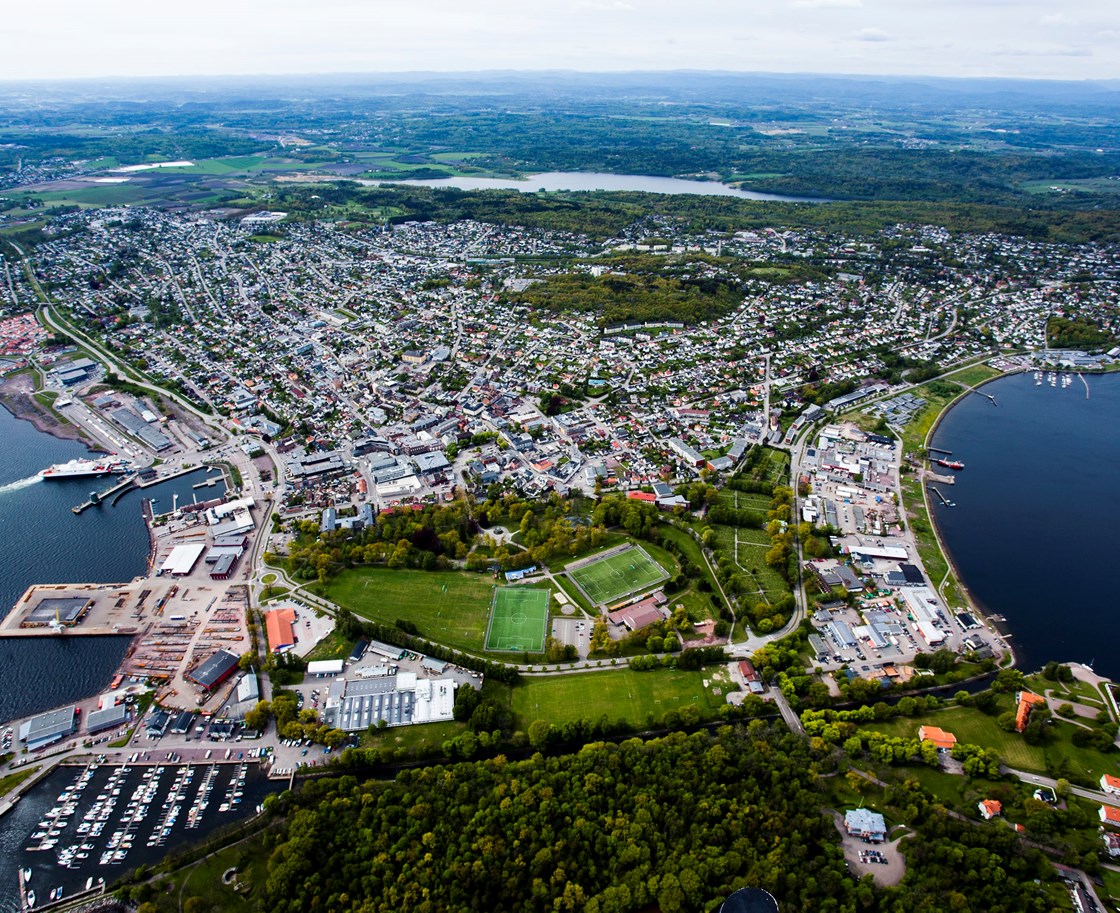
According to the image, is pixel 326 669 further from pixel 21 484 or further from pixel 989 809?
pixel 21 484

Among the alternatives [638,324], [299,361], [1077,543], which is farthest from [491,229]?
[1077,543]

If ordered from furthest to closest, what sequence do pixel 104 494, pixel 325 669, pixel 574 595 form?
pixel 104 494 → pixel 574 595 → pixel 325 669

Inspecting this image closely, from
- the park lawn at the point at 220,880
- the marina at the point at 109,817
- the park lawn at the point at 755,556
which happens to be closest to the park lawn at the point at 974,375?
the park lawn at the point at 755,556

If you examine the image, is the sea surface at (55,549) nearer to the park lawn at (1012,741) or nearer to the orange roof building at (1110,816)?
the park lawn at (1012,741)

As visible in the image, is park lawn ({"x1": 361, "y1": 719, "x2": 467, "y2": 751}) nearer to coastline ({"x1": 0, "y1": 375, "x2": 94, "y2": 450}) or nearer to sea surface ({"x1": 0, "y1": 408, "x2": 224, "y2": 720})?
sea surface ({"x1": 0, "y1": 408, "x2": 224, "y2": 720})

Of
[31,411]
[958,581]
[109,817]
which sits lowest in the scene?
[109,817]

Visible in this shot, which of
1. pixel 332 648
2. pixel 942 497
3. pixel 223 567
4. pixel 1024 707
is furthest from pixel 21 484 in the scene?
pixel 942 497

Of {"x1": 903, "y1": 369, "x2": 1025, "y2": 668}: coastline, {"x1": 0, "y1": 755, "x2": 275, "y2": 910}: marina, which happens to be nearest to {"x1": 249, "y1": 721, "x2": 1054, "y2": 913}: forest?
{"x1": 0, "y1": 755, "x2": 275, "y2": 910}: marina

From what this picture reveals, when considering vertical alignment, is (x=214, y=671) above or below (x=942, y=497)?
below
